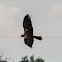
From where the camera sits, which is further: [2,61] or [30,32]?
[2,61]

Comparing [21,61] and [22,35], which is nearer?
[22,35]

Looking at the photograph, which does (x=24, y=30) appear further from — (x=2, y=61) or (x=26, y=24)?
(x=2, y=61)

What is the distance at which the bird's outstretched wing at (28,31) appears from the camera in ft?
174

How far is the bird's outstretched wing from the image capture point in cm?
5292

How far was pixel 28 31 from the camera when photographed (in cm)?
5403

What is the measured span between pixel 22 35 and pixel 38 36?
4.16m

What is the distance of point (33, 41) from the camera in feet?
178

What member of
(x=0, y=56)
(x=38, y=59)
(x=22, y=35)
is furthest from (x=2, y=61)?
(x=22, y=35)

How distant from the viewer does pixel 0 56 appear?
465 ft

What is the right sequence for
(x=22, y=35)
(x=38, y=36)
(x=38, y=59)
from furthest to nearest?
(x=38, y=59)
(x=22, y=35)
(x=38, y=36)

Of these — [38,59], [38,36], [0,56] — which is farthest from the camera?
[38,59]

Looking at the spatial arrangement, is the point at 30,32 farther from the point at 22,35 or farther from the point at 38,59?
the point at 38,59

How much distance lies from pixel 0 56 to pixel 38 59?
1953cm

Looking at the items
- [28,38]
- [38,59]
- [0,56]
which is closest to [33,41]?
[28,38]
